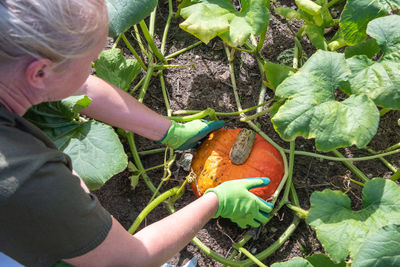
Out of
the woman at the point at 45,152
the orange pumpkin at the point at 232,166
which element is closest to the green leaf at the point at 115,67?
the orange pumpkin at the point at 232,166

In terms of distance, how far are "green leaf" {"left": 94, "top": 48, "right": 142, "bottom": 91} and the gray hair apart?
101 centimetres

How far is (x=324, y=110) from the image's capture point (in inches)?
56.5

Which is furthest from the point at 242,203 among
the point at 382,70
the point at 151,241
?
the point at 382,70

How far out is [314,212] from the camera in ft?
4.86

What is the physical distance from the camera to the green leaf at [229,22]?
1.64m

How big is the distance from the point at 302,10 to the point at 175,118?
2.47ft

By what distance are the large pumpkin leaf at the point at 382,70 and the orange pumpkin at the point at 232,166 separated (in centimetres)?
50

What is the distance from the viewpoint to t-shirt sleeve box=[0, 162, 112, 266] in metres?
0.89

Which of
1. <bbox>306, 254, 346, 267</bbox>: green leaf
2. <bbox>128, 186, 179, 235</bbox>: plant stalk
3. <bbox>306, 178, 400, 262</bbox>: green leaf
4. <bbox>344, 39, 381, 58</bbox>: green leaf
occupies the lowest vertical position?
<bbox>306, 254, 346, 267</bbox>: green leaf

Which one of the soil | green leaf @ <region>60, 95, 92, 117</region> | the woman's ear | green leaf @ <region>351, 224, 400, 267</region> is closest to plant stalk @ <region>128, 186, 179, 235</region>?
the soil

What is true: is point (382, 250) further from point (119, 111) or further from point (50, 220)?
point (119, 111)

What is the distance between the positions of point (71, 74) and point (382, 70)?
1.09 m

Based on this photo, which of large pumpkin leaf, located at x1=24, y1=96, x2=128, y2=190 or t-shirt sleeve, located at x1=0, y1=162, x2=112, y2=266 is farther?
large pumpkin leaf, located at x1=24, y1=96, x2=128, y2=190

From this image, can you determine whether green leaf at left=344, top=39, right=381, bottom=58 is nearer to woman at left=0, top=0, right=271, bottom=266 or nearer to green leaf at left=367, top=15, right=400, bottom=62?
green leaf at left=367, top=15, right=400, bottom=62
